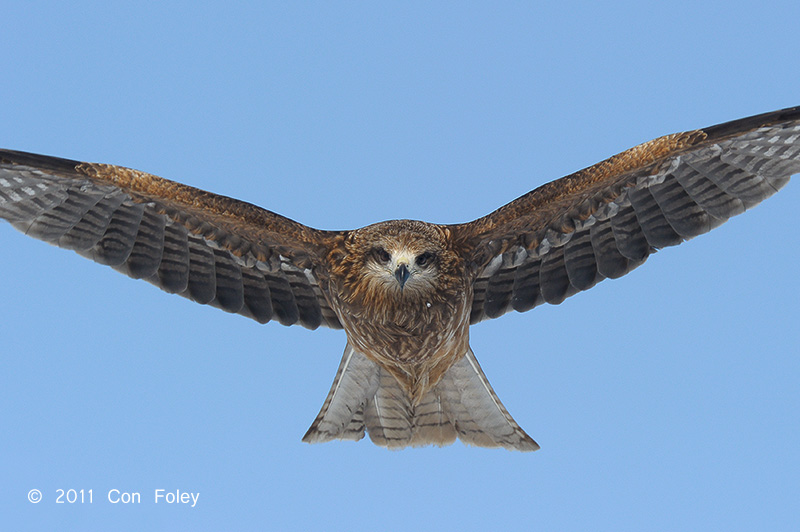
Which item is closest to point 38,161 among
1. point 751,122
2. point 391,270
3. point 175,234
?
point 175,234

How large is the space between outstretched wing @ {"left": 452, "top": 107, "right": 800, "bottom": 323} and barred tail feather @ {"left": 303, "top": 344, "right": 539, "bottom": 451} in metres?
0.72

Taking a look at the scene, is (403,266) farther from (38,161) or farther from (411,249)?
(38,161)

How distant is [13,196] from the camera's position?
8.45 metres

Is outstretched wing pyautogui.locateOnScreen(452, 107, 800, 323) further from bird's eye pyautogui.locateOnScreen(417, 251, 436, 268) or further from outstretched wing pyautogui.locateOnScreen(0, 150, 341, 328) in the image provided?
outstretched wing pyautogui.locateOnScreen(0, 150, 341, 328)

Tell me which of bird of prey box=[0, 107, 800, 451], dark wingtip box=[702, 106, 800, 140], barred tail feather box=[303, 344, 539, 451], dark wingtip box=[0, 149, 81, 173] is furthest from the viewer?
barred tail feather box=[303, 344, 539, 451]

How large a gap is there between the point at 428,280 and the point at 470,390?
162 centimetres

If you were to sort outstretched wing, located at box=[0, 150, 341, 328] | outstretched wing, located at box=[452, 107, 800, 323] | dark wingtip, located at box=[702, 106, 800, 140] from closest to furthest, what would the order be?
dark wingtip, located at box=[702, 106, 800, 140]
outstretched wing, located at box=[452, 107, 800, 323]
outstretched wing, located at box=[0, 150, 341, 328]

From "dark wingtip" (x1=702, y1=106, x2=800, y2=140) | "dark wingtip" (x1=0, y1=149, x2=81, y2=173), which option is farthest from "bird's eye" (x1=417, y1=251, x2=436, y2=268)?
"dark wingtip" (x1=0, y1=149, x2=81, y2=173)

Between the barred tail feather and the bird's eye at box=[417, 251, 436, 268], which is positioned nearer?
the bird's eye at box=[417, 251, 436, 268]

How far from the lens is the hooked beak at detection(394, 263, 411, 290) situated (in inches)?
320

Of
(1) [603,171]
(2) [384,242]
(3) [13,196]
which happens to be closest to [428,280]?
(2) [384,242]

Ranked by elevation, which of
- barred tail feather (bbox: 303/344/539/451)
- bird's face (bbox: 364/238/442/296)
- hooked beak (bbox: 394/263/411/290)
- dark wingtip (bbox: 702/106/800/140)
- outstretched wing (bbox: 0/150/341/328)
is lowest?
barred tail feather (bbox: 303/344/539/451)

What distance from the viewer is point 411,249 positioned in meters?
8.32

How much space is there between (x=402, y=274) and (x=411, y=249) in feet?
0.95
